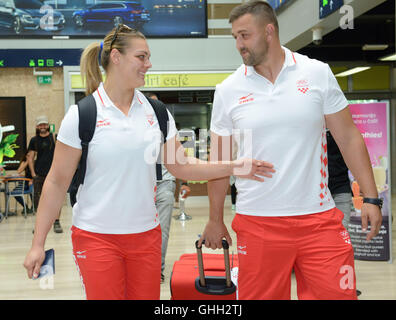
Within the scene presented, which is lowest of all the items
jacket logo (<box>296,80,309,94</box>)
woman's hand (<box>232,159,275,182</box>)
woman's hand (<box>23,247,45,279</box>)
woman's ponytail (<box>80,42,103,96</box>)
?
woman's hand (<box>23,247,45,279</box>)

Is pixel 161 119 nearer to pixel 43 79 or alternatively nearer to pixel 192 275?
pixel 192 275

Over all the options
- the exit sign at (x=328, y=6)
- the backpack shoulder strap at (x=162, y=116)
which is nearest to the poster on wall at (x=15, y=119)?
the exit sign at (x=328, y=6)

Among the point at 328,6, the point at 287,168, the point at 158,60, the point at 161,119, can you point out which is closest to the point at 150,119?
the point at 161,119

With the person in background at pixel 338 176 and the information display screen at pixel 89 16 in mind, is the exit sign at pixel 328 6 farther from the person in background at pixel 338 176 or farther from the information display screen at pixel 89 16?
the information display screen at pixel 89 16

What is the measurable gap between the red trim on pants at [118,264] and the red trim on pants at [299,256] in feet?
1.36

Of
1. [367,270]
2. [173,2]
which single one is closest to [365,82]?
[173,2]

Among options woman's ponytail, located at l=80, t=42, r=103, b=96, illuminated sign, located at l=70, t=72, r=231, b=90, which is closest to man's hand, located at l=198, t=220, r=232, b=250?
woman's ponytail, located at l=80, t=42, r=103, b=96

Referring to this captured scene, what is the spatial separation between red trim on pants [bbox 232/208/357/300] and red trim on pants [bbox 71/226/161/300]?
0.41 m

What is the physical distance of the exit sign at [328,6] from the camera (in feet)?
20.1

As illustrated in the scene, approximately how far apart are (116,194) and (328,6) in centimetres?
529

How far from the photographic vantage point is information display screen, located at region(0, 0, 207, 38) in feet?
37.2

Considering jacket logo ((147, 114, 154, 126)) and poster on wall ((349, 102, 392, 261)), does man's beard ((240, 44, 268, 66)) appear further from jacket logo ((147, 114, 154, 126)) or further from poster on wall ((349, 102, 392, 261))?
poster on wall ((349, 102, 392, 261))

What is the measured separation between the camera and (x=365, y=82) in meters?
12.6

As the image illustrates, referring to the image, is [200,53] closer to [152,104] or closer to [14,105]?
[14,105]
